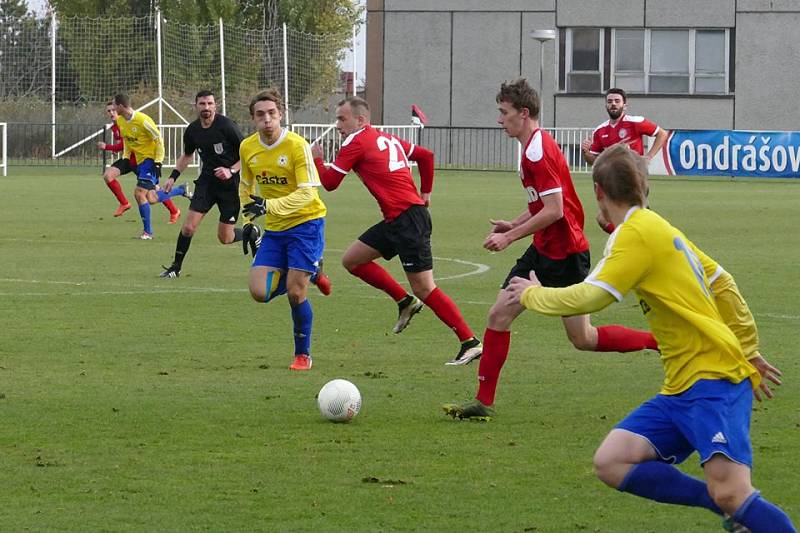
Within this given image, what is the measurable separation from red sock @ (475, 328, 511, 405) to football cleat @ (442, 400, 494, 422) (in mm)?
66

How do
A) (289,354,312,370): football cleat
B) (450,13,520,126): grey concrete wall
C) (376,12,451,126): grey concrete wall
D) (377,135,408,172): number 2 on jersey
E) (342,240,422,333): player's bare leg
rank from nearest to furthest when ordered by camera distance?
1. (289,354,312,370): football cleat
2. (377,135,408,172): number 2 on jersey
3. (342,240,422,333): player's bare leg
4. (450,13,520,126): grey concrete wall
5. (376,12,451,126): grey concrete wall

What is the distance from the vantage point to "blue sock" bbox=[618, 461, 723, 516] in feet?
17.6

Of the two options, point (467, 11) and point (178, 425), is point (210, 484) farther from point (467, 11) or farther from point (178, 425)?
point (467, 11)

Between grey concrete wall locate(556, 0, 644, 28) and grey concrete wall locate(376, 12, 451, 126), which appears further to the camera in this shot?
grey concrete wall locate(376, 12, 451, 126)

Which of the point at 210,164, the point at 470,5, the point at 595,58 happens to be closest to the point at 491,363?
the point at 210,164

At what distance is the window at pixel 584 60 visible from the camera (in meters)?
48.4

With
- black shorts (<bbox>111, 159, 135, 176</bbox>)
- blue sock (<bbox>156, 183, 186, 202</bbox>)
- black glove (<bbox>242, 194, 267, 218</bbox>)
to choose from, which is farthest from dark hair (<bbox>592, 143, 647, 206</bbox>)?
black shorts (<bbox>111, 159, 135, 176</bbox>)

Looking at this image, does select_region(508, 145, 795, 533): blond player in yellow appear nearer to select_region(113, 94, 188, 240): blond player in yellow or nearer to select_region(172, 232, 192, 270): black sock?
select_region(172, 232, 192, 270): black sock

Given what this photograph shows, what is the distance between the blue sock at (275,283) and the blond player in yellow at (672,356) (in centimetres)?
503

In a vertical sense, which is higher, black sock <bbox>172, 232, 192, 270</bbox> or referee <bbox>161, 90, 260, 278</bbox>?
referee <bbox>161, 90, 260, 278</bbox>

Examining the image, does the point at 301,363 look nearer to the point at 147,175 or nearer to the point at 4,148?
the point at 147,175

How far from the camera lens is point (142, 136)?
21562mm

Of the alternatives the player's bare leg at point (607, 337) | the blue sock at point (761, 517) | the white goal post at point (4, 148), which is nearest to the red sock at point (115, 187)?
the white goal post at point (4, 148)

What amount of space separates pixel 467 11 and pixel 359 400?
42.0m
